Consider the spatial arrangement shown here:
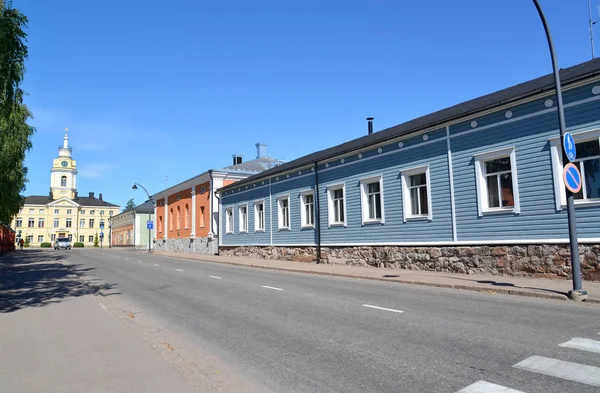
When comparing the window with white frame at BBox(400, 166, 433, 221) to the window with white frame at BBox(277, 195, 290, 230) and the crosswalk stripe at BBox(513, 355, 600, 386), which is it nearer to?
the window with white frame at BBox(277, 195, 290, 230)

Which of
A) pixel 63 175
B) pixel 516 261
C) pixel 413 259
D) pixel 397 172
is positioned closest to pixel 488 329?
pixel 516 261

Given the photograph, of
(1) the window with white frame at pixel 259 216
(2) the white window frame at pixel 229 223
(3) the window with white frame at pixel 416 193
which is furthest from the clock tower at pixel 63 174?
(3) the window with white frame at pixel 416 193

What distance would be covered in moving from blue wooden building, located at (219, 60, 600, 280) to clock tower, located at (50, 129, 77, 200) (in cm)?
10566

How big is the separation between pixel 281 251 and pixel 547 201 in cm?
1596

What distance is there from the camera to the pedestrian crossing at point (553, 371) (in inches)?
168

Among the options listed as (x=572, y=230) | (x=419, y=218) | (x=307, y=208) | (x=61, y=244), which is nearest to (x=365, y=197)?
(x=419, y=218)

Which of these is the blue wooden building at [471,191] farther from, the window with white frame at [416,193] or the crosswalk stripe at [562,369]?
the crosswalk stripe at [562,369]

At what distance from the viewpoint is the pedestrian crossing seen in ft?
14.0

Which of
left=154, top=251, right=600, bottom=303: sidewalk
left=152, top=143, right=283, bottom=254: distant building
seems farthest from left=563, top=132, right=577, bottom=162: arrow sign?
left=152, top=143, right=283, bottom=254: distant building

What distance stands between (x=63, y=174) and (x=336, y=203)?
356 ft

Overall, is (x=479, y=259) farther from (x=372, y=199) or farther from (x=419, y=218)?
(x=372, y=199)

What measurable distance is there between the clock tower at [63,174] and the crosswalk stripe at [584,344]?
4826 inches

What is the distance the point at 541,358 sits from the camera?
5.23 meters

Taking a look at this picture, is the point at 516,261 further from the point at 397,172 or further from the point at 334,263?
the point at 334,263
